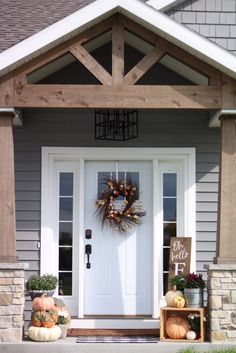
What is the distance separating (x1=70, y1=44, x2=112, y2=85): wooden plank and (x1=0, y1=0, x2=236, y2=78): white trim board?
0.18 meters

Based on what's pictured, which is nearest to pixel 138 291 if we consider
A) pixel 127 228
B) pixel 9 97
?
pixel 127 228

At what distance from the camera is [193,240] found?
7969 mm

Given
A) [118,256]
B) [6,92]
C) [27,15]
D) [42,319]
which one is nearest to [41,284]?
[42,319]

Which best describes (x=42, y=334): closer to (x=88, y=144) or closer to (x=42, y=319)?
(x=42, y=319)

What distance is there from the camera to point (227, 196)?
6.64m

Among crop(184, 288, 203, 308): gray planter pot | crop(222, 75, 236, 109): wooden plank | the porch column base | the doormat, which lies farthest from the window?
crop(222, 75, 236, 109): wooden plank

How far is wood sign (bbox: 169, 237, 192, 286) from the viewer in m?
7.64

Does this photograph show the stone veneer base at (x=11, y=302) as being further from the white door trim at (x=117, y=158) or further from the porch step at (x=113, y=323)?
the white door trim at (x=117, y=158)

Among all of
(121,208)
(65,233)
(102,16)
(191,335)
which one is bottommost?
(191,335)

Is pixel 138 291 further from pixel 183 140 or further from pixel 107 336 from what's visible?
pixel 183 140

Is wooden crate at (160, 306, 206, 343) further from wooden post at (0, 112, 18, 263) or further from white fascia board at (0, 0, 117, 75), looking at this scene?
white fascia board at (0, 0, 117, 75)

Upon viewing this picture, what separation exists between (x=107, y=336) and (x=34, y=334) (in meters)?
0.89

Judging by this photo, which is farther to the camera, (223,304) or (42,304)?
(42,304)

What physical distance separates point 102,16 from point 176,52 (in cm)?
87
